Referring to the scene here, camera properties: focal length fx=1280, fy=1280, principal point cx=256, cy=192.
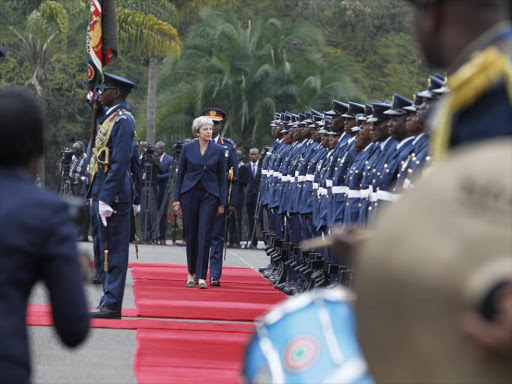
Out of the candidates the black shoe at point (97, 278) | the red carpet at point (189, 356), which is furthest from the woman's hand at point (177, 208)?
the red carpet at point (189, 356)

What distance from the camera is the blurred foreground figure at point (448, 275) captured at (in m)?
2.41

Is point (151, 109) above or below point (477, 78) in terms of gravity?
below

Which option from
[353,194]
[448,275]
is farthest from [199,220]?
[448,275]

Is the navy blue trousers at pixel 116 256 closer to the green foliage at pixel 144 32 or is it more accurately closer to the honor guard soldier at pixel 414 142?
the honor guard soldier at pixel 414 142

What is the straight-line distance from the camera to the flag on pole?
12.4 meters

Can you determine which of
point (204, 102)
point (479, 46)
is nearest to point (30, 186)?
point (479, 46)

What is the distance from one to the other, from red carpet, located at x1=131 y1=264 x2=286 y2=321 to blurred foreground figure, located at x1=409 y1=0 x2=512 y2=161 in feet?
27.8

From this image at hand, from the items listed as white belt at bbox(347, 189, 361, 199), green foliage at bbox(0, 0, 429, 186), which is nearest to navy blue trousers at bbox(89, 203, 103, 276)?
white belt at bbox(347, 189, 361, 199)

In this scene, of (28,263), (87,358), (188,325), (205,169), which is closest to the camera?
(28,263)

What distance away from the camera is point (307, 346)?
3.21 m

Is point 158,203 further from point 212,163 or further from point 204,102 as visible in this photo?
point 212,163

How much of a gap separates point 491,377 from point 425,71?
146 ft

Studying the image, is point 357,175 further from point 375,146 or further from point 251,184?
point 251,184

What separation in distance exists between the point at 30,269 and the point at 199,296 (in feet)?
33.0
